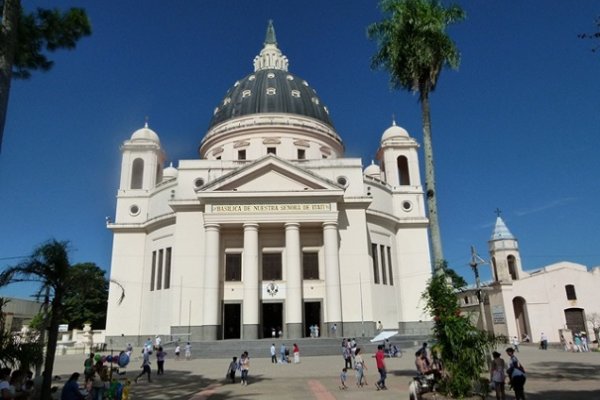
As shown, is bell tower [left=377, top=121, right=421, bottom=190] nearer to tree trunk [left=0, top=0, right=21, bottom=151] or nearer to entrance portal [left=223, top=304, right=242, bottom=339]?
entrance portal [left=223, top=304, right=242, bottom=339]

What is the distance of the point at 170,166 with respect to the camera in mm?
50188

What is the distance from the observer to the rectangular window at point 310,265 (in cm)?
3684

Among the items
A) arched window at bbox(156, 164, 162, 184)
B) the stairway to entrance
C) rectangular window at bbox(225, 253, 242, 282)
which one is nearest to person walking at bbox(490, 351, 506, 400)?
the stairway to entrance

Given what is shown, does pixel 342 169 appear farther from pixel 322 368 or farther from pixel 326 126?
pixel 322 368

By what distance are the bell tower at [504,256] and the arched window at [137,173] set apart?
40.0 metres

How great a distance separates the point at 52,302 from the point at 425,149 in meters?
14.0

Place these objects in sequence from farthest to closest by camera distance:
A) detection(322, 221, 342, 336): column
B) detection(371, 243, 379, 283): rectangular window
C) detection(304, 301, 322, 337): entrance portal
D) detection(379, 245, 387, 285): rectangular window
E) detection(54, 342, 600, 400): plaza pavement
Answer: detection(379, 245, 387, 285): rectangular window → detection(371, 243, 379, 283): rectangular window → detection(304, 301, 322, 337): entrance portal → detection(322, 221, 342, 336): column → detection(54, 342, 600, 400): plaza pavement

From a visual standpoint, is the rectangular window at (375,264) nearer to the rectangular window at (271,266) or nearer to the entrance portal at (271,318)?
the rectangular window at (271,266)

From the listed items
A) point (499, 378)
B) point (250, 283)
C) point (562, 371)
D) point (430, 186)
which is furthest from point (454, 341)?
point (250, 283)

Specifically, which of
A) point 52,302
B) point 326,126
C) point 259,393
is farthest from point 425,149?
point 326,126

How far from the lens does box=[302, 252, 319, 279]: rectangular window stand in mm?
36844

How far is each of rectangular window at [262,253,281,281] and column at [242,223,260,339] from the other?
139 cm

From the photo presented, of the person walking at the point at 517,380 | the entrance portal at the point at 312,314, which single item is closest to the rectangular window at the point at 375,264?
the entrance portal at the point at 312,314

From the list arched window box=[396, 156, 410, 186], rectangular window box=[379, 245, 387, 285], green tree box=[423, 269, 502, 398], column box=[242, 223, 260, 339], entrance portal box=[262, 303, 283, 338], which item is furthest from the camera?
arched window box=[396, 156, 410, 186]
